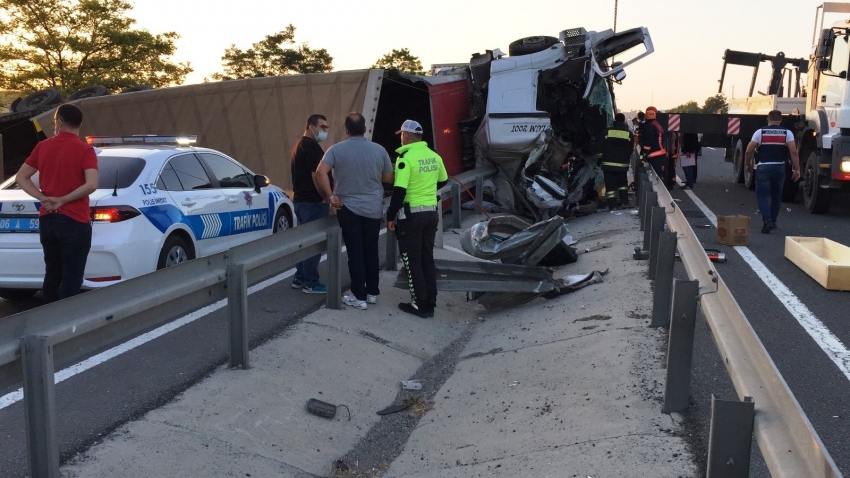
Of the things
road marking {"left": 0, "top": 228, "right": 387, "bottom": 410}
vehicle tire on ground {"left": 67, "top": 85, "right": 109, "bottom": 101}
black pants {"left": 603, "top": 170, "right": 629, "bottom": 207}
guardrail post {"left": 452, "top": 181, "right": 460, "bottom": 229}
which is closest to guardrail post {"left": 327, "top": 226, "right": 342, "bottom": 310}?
road marking {"left": 0, "top": 228, "right": 387, "bottom": 410}

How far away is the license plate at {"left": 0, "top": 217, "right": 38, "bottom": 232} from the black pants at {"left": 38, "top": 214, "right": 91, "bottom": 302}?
1.30m

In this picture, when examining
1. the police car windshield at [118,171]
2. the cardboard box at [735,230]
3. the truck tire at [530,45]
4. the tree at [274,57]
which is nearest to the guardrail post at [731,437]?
the police car windshield at [118,171]

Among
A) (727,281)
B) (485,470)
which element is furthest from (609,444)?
(727,281)

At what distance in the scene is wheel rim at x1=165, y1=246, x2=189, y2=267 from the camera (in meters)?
7.82

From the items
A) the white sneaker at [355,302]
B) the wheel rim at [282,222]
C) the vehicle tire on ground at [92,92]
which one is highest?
the vehicle tire on ground at [92,92]

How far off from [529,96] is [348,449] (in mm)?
10311

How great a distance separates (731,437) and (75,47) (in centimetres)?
3376

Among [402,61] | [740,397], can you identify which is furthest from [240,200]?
[402,61]

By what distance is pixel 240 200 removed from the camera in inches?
363

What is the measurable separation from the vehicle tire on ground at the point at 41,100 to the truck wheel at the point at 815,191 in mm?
15221

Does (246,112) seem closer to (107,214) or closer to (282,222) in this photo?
(282,222)

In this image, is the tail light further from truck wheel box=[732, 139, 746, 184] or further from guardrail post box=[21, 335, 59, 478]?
truck wheel box=[732, 139, 746, 184]

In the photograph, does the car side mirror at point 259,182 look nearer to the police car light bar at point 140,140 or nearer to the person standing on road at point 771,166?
the police car light bar at point 140,140

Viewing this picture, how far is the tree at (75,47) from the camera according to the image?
31391 millimetres
